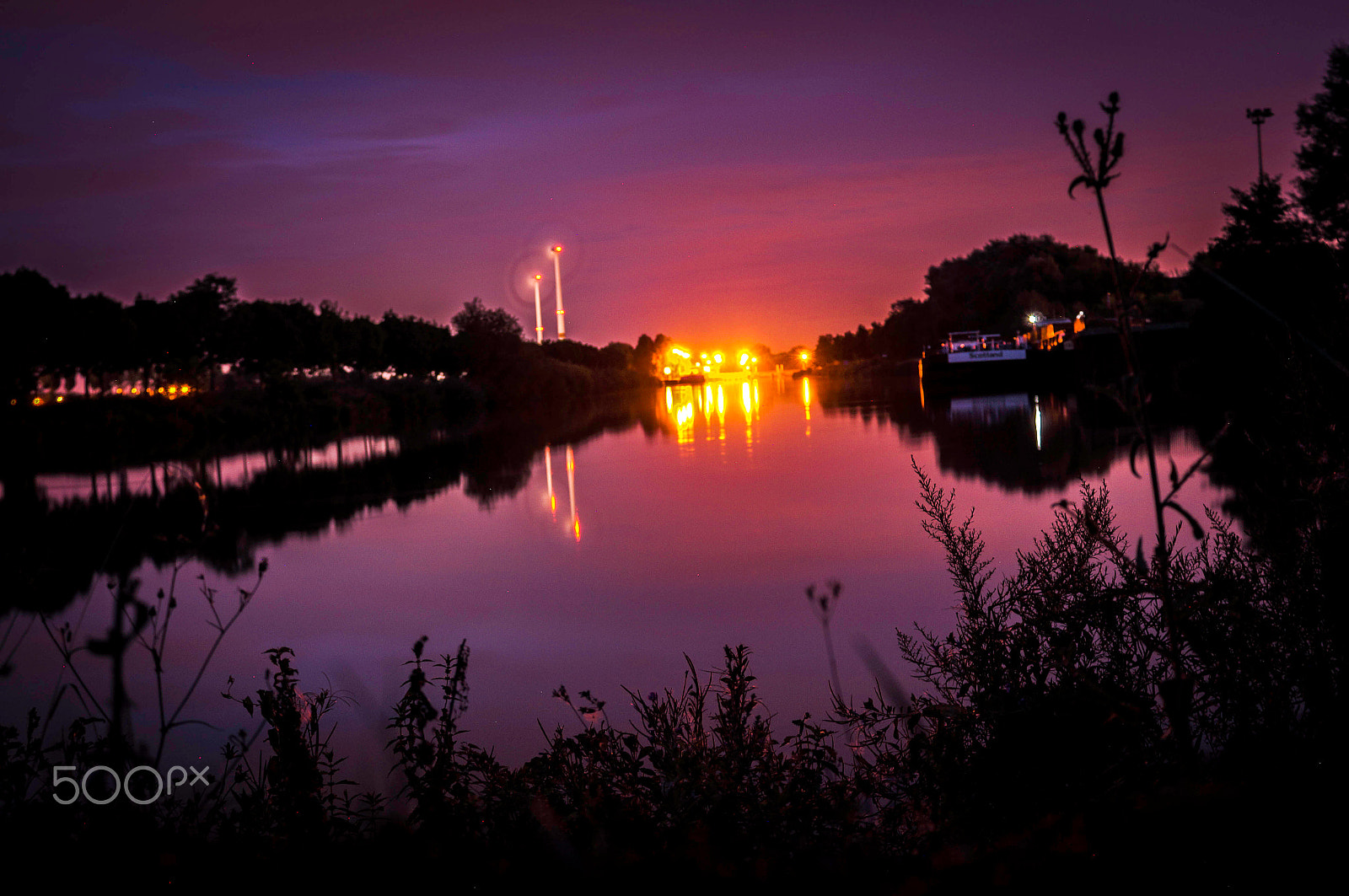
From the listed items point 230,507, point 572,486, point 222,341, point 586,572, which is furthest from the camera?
point 222,341

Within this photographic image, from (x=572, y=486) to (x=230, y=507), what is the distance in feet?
20.0

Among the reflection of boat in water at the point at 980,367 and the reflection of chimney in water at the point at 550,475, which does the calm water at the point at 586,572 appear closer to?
the reflection of chimney in water at the point at 550,475

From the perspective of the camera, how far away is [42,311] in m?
49.8

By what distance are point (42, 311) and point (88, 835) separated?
55.0 meters

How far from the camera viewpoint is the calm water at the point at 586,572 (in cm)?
685

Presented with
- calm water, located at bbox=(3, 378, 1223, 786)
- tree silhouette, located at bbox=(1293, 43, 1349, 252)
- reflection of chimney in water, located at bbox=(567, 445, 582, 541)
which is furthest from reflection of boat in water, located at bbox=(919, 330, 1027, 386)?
reflection of chimney in water, located at bbox=(567, 445, 582, 541)

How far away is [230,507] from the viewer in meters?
18.2

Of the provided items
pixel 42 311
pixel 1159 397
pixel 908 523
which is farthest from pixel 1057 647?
pixel 42 311

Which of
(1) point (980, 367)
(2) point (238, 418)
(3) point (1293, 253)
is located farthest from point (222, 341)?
(3) point (1293, 253)

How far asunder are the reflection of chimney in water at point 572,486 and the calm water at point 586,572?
10 centimetres

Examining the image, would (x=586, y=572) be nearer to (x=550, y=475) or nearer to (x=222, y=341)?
(x=550, y=475)

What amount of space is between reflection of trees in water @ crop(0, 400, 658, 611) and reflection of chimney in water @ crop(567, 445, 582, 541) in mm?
931

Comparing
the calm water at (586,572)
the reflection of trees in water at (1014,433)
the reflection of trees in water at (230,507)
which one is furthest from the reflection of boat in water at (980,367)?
the calm water at (586,572)

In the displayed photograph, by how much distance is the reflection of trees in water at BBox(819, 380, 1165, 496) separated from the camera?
15.4m
